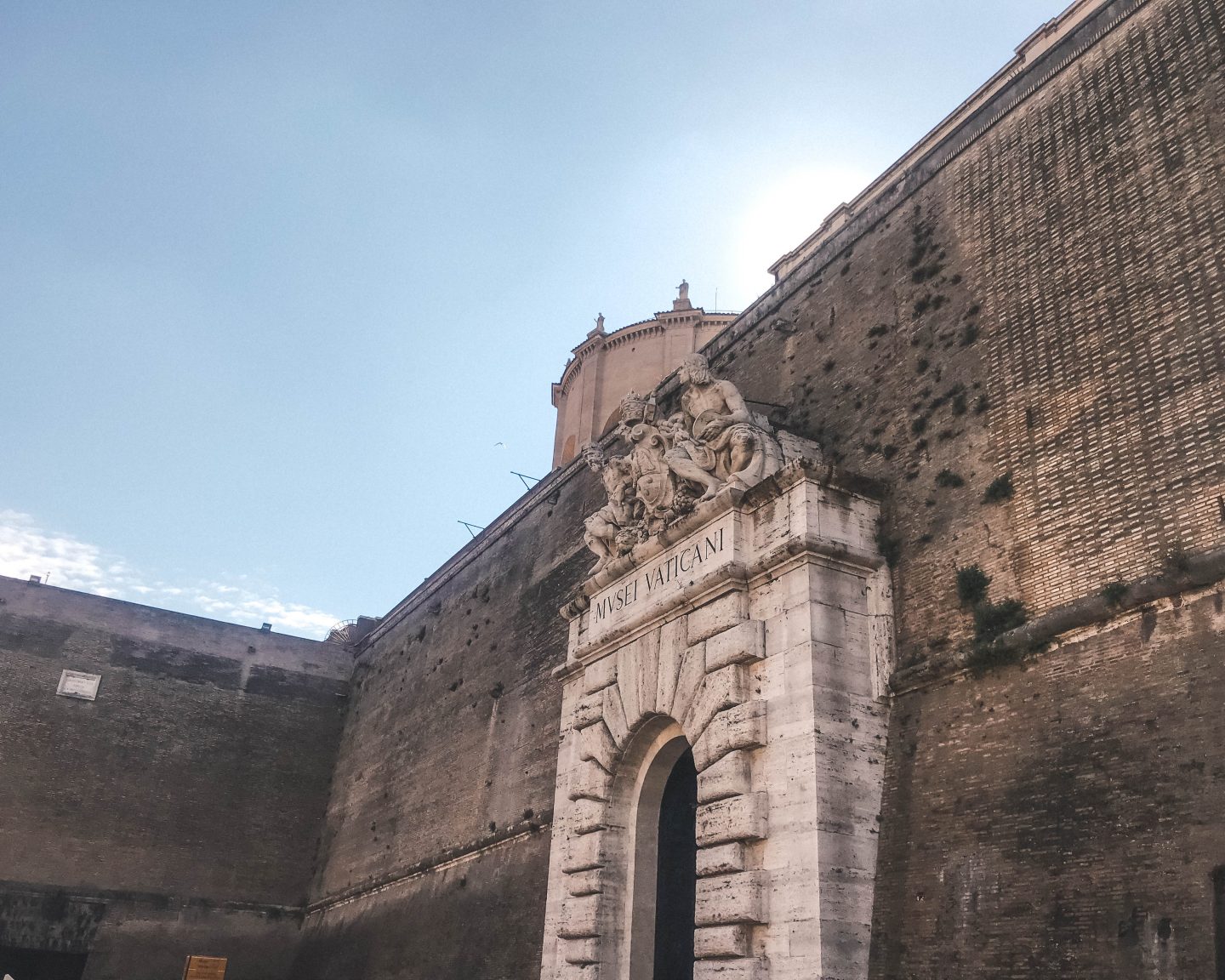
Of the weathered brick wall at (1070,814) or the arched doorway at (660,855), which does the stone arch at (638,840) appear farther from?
the weathered brick wall at (1070,814)

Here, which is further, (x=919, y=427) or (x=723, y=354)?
(x=723, y=354)

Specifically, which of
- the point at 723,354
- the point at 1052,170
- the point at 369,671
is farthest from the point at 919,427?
the point at 369,671

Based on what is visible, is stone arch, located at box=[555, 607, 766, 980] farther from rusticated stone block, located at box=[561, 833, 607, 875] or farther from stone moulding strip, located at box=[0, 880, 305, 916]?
stone moulding strip, located at box=[0, 880, 305, 916]

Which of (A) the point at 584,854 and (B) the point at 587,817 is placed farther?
(B) the point at 587,817

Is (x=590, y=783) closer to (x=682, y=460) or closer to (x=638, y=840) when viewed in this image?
(x=638, y=840)

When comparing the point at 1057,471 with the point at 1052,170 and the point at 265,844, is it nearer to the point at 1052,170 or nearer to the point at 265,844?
the point at 1052,170

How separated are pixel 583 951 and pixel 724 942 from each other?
7.37 ft

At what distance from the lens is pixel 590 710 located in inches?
397

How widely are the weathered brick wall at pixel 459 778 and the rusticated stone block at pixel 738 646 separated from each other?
435 centimetres

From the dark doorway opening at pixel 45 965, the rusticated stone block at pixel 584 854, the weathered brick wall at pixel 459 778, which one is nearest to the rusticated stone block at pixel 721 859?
the rusticated stone block at pixel 584 854

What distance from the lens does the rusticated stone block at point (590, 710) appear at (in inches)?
392

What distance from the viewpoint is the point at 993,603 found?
23.1 ft

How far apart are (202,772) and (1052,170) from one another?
1700cm

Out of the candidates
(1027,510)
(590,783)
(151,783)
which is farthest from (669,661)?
(151,783)
